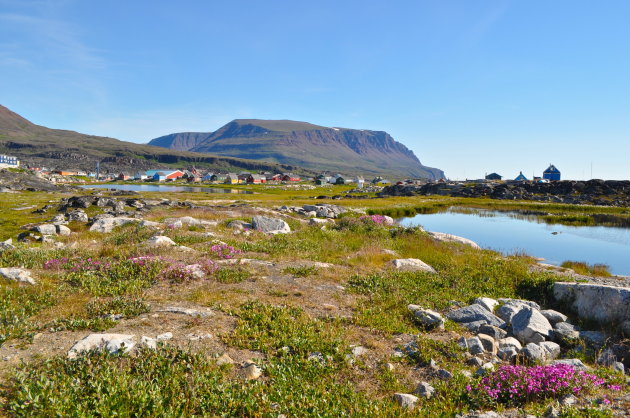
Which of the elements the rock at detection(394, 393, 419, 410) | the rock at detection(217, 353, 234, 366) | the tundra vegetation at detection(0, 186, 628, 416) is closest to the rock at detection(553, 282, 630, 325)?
the tundra vegetation at detection(0, 186, 628, 416)

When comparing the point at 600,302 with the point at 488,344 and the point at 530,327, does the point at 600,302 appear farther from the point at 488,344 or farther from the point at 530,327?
the point at 488,344

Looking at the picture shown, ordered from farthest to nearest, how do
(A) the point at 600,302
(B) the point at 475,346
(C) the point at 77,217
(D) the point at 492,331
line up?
1. (C) the point at 77,217
2. (A) the point at 600,302
3. (D) the point at 492,331
4. (B) the point at 475,346

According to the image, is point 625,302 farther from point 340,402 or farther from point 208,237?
point 208,237

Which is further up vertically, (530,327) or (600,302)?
(600,302)

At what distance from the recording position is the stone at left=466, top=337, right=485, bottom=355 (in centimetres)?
858

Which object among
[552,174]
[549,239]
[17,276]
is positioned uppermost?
[552,174]

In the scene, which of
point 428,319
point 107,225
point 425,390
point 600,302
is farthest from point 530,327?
point 107,225

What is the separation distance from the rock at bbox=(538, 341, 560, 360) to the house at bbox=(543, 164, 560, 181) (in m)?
168

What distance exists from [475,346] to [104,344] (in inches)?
350

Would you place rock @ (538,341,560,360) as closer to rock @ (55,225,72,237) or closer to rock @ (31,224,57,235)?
rock @ (55,225,72,237)

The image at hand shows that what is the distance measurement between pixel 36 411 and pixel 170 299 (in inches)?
225

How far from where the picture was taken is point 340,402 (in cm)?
605

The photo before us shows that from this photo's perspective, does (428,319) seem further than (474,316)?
No

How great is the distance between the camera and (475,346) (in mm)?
8672
